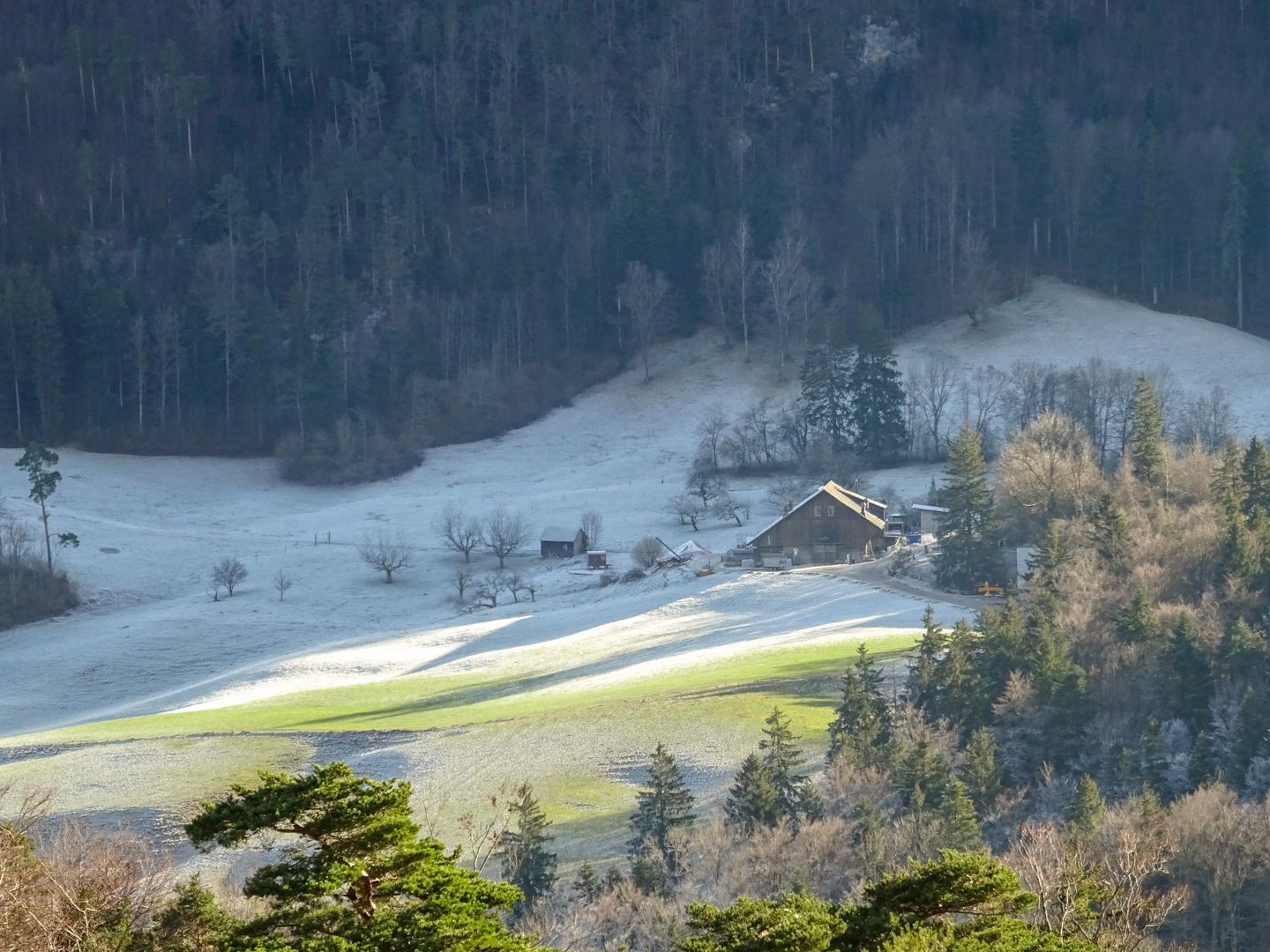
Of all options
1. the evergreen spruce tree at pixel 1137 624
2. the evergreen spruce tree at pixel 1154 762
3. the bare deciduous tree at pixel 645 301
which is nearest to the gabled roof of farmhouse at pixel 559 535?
the bare deciduous tree at pixel 645 301

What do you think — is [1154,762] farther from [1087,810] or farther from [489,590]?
[489,590]

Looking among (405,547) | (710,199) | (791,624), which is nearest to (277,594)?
(405,547)

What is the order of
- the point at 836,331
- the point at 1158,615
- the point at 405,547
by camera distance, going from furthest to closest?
the point at 836,331 → the point at 405,547 → the point at 1158,615

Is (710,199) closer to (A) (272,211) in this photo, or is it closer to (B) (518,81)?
(B) (518,81)

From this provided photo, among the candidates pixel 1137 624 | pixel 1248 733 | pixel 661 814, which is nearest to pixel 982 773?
pixel 1248 733

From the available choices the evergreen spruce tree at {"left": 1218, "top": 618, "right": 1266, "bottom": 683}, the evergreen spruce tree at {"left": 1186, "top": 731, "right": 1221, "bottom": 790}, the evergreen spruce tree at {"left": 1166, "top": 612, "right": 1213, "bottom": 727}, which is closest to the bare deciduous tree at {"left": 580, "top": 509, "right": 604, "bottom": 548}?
the evergreen spruce tree at {"left": 1166, "top": 612, "right": 1213, "bottom": 727}

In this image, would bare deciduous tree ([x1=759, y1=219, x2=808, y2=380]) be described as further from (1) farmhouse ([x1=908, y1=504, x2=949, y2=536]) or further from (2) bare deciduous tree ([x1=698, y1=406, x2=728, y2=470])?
(1) farmhouse ([x1=908, y1=504, x2=949, y2=536])
